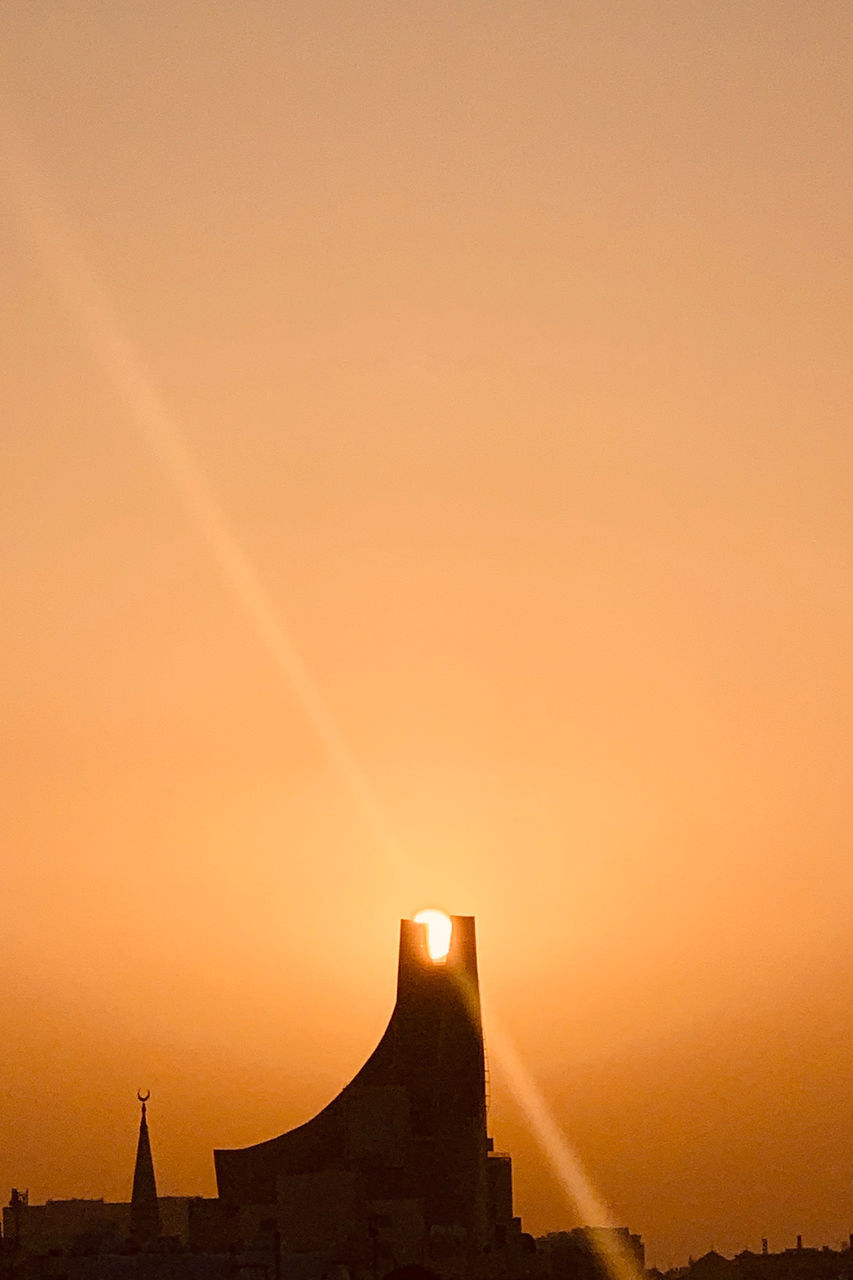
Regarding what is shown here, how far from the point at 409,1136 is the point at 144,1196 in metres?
8.85

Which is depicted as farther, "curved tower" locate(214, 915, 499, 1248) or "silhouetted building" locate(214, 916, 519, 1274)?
"curved tower" locate(214, 915, 499, 1248)

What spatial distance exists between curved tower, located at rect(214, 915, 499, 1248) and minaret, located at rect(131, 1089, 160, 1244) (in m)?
2.90

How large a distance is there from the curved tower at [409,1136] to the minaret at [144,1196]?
2.90 metres

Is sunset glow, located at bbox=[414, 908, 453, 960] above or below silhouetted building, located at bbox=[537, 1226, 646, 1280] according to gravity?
above

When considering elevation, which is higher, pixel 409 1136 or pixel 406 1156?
pixel 409 1136

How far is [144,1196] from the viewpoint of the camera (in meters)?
62.6

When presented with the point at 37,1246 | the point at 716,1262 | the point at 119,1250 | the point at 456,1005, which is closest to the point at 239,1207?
the point at 119,1250

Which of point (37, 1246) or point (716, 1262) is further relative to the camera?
point (716, 1262)

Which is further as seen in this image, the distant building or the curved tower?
the curved tower

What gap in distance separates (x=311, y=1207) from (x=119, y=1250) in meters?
4.80

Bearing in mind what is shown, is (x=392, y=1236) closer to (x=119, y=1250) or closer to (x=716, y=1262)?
(x=119, y=1250)

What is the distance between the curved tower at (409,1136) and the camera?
5616cm

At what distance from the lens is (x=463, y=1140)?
57.6 meters

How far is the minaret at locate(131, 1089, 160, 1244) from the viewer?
61.8 metres
